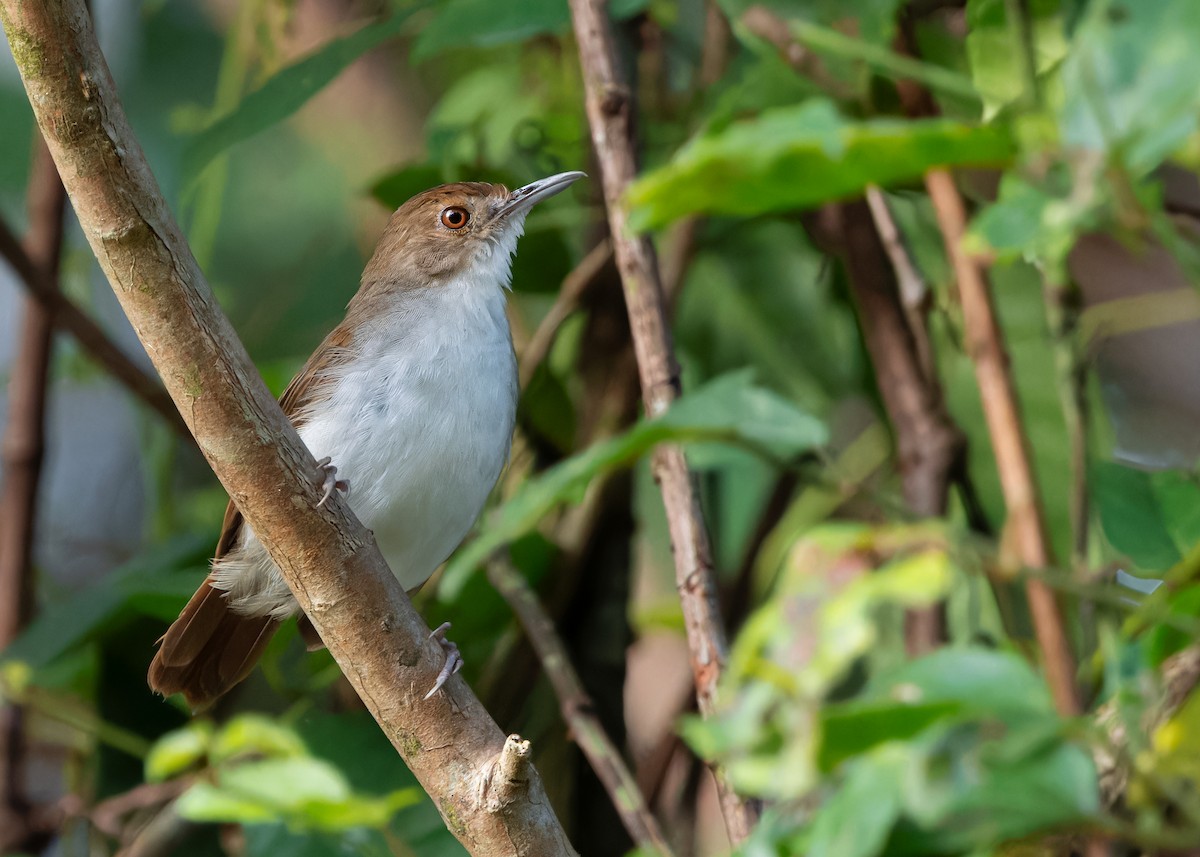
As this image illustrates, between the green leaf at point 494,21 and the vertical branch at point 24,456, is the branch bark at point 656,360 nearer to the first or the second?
the green leaf at point 494,21

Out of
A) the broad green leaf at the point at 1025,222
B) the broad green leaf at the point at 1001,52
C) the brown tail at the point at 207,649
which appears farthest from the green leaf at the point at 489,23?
the broad green leaf at the point at 1025,222

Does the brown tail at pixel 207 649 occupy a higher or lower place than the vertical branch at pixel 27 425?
lower

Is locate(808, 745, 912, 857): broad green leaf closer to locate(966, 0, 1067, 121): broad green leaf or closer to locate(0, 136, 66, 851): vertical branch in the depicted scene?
locate(966, 0, 1067, 121): broad green leaf

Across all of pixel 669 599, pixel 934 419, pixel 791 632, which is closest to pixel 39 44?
pixel 791 632

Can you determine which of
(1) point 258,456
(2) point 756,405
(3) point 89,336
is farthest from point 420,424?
(2) point 756,405

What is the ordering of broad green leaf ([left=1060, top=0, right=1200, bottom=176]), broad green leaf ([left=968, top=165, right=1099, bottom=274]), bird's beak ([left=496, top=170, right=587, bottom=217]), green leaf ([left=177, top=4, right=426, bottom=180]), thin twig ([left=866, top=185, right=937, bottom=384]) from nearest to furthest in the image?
broad green leaf ([left=1060, top=0, right=1200, bottom=176]) < broad green leaf ([left=968, top=165, right=1099, bottom=274]) < thin twig ([left=866, top=185, right=937, bottom=384]) < green leaf ([left=177, top=4, right=426, bottom=180]) < bird's beak ([left=496, top=170, right=587, bottom=217])

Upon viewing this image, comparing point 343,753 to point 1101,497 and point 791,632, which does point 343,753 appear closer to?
point 1101,497

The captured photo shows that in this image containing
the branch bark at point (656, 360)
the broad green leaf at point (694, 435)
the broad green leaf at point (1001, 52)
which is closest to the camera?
the broad green leaf at point (694, 435)

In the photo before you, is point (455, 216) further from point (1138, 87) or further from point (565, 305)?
point (1138, 87)

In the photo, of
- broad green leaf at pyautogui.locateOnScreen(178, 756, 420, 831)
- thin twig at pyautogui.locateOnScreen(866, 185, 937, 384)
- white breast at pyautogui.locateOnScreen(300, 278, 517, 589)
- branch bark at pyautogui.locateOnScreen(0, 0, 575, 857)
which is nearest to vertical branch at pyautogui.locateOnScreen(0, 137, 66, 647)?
white breast at pyautogui.locateOnScreen(300, 278, 517, 589)
